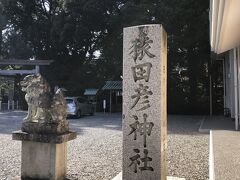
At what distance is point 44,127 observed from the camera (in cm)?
532

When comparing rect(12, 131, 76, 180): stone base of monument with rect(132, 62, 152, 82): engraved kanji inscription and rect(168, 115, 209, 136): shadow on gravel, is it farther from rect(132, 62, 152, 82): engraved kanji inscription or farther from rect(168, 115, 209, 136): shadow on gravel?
rect(168, 115, 209, 136): shadow on gravel

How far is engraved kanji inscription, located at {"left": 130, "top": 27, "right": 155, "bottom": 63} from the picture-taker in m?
5.21

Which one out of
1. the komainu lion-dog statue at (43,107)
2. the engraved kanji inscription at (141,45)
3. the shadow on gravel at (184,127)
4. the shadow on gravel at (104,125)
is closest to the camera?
the engraved kanji inscription at (141,45)

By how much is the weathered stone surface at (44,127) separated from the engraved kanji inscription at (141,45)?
1.60 metres

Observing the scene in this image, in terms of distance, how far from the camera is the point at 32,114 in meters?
5.51

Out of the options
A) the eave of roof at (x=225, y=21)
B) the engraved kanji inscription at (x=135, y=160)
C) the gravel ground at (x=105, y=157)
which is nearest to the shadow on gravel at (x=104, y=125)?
the gravel ground at (x=105, y=157)

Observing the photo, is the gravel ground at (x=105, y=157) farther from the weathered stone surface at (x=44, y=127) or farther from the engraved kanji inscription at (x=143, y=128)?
the engraved kanji inscription at (x=143, y=128)

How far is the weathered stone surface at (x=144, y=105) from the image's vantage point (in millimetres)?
5113

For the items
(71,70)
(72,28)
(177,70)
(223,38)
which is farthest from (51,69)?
(223,38)

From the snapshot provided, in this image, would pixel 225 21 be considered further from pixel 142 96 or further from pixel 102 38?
pixel 102 38

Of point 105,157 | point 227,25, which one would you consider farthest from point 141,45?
point 227,25

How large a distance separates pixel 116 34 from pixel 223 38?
15.6 m

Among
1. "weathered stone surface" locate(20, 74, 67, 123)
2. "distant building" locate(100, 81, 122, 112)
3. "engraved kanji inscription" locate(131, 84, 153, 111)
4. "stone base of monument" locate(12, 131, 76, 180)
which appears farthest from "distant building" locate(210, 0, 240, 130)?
"distant building" locate(100, 81, 122, 112)

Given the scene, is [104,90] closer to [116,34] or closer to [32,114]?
[116,34]
